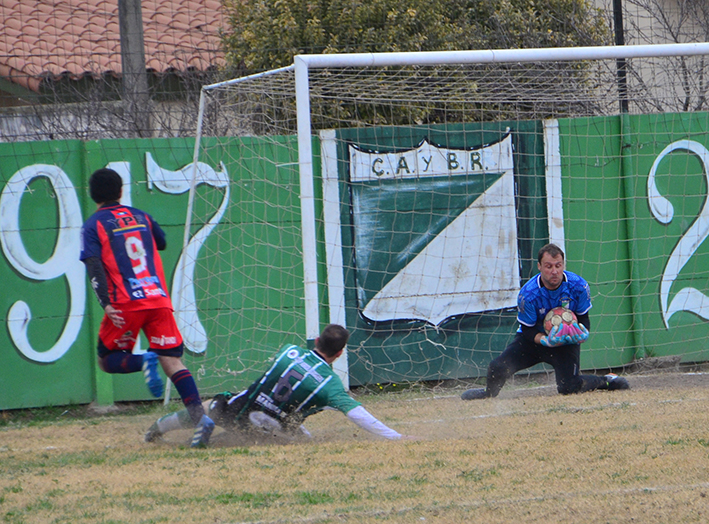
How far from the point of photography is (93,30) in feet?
44.1

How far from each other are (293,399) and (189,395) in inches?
24.6

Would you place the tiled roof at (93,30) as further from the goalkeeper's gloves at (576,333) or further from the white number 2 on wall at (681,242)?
the goalkeeper's gloves at (576,333)

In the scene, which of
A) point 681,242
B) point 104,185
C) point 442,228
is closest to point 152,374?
point 104,185

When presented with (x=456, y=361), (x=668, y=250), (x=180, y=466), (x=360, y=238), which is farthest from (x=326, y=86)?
(x=180, y=466)

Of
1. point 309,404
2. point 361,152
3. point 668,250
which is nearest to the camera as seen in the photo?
point 309,404

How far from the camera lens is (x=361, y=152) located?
24.7 ft

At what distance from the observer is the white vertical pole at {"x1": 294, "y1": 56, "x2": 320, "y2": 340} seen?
619cm

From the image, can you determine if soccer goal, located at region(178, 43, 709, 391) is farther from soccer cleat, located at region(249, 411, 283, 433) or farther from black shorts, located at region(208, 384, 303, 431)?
soccer cleat, located at region(249, 411, 283, 433)

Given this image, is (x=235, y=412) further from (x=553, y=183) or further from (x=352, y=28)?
(x=352, y=28)

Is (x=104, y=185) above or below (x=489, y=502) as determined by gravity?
above

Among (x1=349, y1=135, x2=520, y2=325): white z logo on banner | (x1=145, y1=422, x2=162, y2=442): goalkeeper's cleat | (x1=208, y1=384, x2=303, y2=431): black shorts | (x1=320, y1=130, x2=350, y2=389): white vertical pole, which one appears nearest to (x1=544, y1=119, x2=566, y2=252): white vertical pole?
(x1=349, y1=135, x2=520, y2=325): white z logo on banner

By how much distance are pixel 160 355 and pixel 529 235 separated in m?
4.05

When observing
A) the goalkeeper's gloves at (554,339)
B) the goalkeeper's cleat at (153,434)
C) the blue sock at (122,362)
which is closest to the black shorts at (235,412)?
the goalkeeper's cleat at (153,434)

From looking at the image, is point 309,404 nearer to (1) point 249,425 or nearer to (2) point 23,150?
(1) point 249,425
